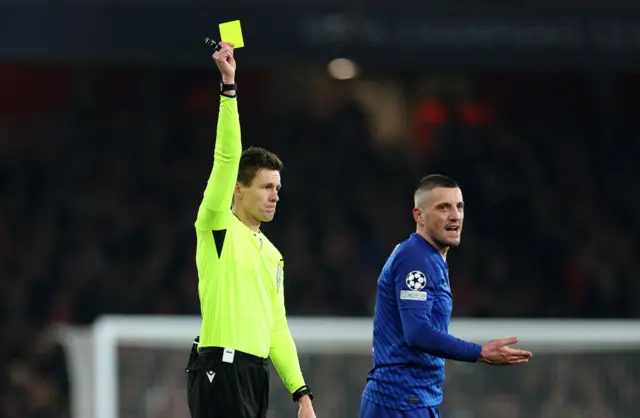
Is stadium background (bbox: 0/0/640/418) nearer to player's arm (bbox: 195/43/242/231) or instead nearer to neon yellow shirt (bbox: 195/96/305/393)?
neon yellow shirt (bbox: 195/96/305/393)

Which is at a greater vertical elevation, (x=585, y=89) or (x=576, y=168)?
(x=585, y=89)

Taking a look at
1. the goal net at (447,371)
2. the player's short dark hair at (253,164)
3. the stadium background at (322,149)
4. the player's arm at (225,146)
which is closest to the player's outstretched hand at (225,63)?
the player's arm at (225,146)

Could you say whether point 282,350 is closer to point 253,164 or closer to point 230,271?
point 230,271

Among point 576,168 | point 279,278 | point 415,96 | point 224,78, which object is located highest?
point 415,96

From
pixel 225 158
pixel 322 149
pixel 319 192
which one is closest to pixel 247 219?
pixel 225 158

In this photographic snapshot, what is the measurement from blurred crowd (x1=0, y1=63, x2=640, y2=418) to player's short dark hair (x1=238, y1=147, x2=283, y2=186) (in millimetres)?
5548

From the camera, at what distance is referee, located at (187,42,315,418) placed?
466cm

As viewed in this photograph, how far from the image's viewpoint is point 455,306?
10.9 meters

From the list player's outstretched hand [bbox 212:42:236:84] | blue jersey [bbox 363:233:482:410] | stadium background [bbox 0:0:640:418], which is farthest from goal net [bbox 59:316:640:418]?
player's outstretched hand [bbox 212:42:236:84]

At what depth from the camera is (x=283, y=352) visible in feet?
16.4

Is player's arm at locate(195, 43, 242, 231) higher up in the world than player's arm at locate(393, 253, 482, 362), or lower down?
higher up

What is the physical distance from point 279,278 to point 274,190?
31cm

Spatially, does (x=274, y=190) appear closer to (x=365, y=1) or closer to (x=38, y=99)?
(x=365, y=1)

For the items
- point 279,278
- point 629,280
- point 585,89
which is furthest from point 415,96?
point 279,278
